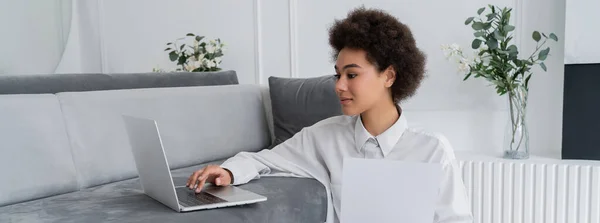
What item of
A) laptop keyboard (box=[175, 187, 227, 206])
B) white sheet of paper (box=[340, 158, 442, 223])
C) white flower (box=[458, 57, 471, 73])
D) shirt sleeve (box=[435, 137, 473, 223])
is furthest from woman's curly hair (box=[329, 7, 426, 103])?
white flower (box=[458, 57, 471, 73])

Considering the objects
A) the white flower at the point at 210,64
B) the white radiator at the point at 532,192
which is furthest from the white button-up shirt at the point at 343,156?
the white flower at the point at 210,64

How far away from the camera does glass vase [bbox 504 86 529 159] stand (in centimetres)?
221

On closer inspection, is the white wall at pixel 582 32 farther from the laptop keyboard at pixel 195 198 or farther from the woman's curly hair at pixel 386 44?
the laptop keyboard at pixel 195 198

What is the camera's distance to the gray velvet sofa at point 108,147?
4.18ft

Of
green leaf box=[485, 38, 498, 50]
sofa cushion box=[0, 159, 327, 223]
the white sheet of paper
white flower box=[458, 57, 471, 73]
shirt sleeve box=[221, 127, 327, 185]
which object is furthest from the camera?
white flower box=[458, 57, 471, 73]

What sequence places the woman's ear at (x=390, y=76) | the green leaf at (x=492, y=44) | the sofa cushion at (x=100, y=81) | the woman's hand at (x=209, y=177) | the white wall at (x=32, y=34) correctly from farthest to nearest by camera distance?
the white wall at (x=32, y=34) < the green leaf at (x=492, y=44) < the sofa cushion at (x=100, y=81) < the woman's ear at (x=390, y=76) < the woman's hand at (x=209, y=177)

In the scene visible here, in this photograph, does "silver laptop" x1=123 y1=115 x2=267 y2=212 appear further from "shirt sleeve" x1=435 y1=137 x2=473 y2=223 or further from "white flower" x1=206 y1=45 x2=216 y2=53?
"white flower" x1=206 y1=45 x2=216 y2=53

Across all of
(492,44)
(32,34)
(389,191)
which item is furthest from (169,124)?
(32,34)

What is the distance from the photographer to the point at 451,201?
1.24m

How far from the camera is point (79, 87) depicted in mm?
1802

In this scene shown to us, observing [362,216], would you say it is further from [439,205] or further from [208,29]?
[208,29]

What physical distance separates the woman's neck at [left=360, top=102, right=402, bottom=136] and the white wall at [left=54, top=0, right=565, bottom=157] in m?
1.16

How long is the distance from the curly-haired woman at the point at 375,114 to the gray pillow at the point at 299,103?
55 centimetres

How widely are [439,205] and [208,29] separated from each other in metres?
2.25
